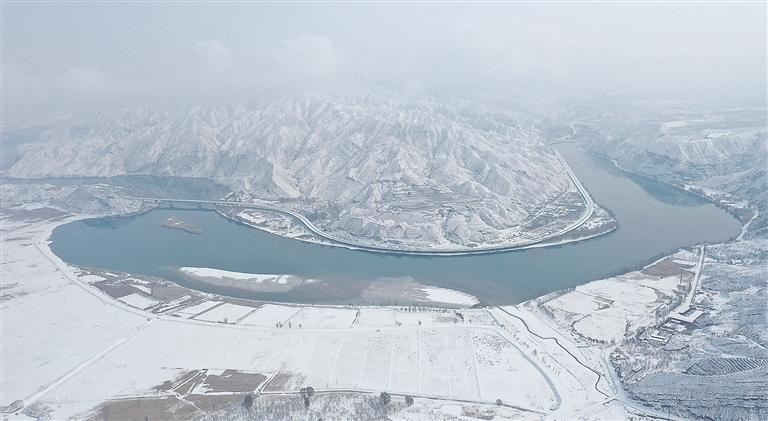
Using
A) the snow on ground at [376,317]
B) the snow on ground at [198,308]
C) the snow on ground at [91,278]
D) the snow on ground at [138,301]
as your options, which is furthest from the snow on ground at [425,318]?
the snow on ground at [91,278]

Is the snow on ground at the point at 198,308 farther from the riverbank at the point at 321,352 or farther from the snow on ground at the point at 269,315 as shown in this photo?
the snow on ground at the point at 269,315

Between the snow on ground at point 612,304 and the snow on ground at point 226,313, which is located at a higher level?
the snow on ground at point 612,304

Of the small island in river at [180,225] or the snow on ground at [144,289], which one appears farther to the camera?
the small island in river at [180,225]

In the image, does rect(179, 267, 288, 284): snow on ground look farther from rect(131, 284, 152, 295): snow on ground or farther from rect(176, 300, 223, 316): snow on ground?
rect(176, 300, 223, 316): snow on ground

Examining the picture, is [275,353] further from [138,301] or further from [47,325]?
[47,325]

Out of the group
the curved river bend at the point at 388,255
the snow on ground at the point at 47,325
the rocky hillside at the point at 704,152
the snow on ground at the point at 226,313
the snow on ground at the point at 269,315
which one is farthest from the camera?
the rocky hillside at the point at 704,152

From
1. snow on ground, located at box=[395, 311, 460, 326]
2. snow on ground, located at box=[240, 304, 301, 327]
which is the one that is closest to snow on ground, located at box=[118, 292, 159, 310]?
snow on ground, located at box=[240, 304, 301, 327]
